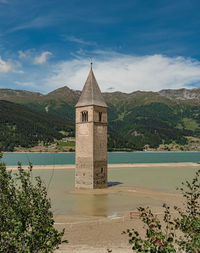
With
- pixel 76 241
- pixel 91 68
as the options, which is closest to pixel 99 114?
pixel 91 68

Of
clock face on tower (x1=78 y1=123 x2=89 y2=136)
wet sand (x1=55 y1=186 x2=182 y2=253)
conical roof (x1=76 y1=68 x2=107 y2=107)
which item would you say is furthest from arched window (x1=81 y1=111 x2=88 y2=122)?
wet sand (x1=55 y1=186 x2=182 y2=253)

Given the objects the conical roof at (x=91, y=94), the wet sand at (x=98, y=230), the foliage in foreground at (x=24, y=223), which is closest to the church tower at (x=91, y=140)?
the conical roof at (x=91, y=94)

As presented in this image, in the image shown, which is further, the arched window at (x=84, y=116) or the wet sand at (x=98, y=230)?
the arched window at (x=84, y=116)

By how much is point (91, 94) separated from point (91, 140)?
729cm

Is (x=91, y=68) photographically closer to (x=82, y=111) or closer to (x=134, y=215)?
(x=82, y=111)

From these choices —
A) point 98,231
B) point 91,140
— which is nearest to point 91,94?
point 91,140

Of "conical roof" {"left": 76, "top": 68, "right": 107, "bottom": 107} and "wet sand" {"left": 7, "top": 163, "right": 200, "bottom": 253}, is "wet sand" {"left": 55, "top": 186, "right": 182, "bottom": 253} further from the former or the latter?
"conical roof" {"left": 76, "top": 68, "right": 107, "bottom": 107}

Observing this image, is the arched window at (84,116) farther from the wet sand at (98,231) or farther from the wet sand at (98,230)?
the wet sand at (98,231)

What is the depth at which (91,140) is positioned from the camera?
132 feet

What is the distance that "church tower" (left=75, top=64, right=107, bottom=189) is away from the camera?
40156mm

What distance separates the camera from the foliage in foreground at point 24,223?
26.8 feet

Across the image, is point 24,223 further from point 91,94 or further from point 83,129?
point 91,94

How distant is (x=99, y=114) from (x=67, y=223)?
2146cm

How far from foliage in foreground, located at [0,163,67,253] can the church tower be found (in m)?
29.6
